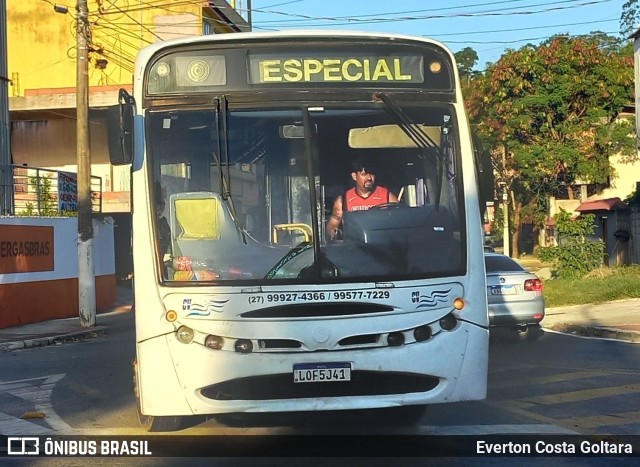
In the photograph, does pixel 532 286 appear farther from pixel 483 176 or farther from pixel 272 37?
pixel 272 37

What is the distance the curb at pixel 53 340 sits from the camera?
14.8 meters

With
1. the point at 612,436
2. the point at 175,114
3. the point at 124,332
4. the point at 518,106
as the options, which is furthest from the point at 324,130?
the point at 518,106

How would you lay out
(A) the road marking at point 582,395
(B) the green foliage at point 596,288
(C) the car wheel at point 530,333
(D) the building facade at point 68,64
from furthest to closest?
(D) the building facade at point 68,64 → (B) the green foliage at point 596,288 → (C) the car wheel at point 530,333 → (A) the road marking at point 582,395

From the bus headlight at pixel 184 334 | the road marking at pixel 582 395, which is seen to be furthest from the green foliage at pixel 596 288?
the bus headlight at pixel 184 334

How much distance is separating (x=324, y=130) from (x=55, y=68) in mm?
29204

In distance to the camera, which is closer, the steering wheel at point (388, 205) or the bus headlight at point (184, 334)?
the bus headlight at point (184, 334)

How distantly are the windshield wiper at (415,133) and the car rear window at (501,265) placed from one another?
7691mm

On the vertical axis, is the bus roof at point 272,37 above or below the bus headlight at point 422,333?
above

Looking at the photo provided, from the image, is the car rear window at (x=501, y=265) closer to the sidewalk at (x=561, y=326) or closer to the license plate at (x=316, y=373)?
the sidewalk at (x=561, y=326)

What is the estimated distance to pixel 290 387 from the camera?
5.80 metres

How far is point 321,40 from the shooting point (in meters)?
6.41

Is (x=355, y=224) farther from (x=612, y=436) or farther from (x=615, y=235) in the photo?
(x=615, y=235)
